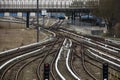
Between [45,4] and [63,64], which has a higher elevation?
[45,4]

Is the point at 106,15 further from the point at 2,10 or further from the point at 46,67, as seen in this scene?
the point at 46,67

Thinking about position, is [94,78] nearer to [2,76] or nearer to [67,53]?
[2,76]

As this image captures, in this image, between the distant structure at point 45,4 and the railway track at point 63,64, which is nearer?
the railway track at point 63,64

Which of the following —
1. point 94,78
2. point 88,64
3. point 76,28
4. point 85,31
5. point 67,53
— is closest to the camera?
point 94,78

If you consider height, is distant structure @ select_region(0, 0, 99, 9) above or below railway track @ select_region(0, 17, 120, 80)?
above

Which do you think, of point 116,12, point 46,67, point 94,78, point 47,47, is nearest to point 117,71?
point 94,78

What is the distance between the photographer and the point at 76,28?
77.4m

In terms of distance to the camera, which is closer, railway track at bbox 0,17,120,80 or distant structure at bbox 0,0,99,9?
railway track at bbox 0,17,120,80

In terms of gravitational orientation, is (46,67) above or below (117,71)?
Answer: above

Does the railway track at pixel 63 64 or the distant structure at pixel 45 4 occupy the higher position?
the distant structure at pixel 45 4

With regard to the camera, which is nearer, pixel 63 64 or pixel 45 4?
pixel 63 64

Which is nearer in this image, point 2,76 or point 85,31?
point 2,76

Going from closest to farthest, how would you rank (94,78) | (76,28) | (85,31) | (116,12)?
(94,78) → (116,12) → (85,31) → (76,28)

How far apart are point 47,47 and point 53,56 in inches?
299
